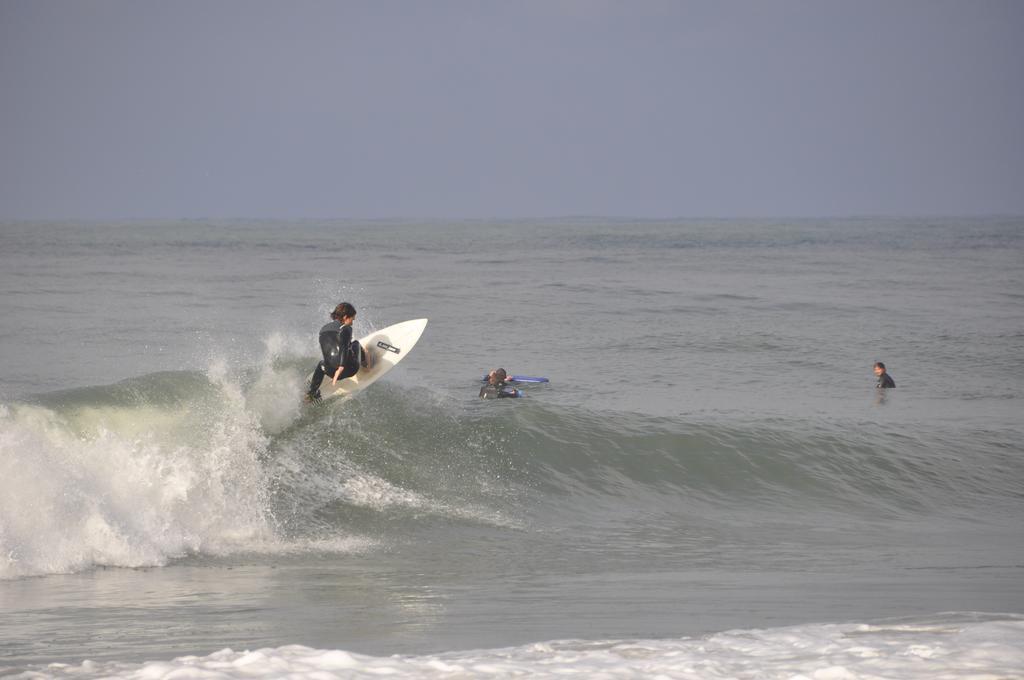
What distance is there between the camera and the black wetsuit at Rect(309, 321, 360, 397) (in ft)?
47.2

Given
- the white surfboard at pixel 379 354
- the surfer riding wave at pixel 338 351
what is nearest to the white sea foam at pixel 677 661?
the surfer riding wave at pixel 338 351

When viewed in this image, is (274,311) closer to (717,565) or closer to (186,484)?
(186,484)

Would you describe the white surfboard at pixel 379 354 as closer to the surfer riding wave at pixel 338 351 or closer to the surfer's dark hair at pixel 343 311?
the surfer riding wave at pixel 338 351

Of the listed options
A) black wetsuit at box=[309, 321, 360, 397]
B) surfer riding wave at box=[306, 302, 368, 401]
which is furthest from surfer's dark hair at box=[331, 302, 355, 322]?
black wetsuit at box=[309, 321, 360, 397]

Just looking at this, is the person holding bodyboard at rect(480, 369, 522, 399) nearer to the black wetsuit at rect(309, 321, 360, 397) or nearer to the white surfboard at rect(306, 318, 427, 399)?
the white surfboard at rect(306, 318, 427, 399)

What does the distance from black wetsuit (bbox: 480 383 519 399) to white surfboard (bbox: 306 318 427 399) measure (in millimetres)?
2442

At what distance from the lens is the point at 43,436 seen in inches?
460

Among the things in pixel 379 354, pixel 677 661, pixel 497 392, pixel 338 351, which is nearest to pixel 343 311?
pixel 338 351

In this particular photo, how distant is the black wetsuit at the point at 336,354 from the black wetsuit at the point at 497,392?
3910 millimetres

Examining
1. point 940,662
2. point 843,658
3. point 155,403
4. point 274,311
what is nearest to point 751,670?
point 843,658

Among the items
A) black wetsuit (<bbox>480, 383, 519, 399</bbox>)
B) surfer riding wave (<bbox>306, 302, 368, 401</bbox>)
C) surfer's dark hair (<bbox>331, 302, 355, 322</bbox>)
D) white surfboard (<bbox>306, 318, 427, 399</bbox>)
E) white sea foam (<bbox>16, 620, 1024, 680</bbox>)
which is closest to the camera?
white sea foam (<bbox>16, 620, 1024, 680</bbox>)

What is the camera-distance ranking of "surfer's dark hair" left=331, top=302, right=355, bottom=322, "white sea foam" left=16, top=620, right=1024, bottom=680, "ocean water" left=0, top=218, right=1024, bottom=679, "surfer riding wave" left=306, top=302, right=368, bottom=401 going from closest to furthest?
"white sea foam" left=16, top=620, right=1024, bottom=680, "ocean water" left=0, top=218, right=1024, bottom=679, "surfer's dark hair" left=331, top=302, right=355, bottom=322, "surfer riding wave" left=306, top=302, right=368, bottom=401

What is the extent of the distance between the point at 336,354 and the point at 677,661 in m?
9.22

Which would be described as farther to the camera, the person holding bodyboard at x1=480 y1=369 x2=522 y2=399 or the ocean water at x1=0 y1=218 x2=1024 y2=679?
the person holding bodyboard at x1=480 y1=369 x2=522 y2=399
